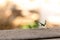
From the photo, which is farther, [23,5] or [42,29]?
[23,5]

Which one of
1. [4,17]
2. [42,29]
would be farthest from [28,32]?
[4,17]

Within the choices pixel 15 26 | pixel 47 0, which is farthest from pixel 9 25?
pixel 47 0

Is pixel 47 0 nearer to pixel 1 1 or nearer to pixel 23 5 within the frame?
pixel 23 5

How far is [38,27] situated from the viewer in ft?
2.28

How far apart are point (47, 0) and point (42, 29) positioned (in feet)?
0.71

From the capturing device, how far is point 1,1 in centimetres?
77

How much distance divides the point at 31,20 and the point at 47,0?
154mm

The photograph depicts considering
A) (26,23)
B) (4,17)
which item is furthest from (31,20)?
(4,17)

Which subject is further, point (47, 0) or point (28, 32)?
point (47, 0)

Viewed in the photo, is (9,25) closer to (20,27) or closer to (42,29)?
(20,27)

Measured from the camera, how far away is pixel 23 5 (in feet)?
2.57

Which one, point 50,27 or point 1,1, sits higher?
point 1,1

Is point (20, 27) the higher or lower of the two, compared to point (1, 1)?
lower

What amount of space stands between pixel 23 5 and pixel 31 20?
Answer: 3.9 inches
